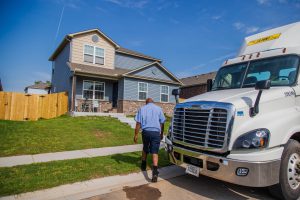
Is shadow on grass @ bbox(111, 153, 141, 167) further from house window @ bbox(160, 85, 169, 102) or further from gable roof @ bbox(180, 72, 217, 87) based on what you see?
gable roof @ bbox(180, 72, 217, 87)

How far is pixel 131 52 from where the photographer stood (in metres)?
24.5

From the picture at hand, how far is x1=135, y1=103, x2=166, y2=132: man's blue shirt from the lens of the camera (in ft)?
19.3

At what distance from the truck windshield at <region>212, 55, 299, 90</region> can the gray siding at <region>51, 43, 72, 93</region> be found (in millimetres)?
15924

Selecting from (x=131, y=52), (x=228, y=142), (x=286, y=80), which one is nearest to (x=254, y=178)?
(x=228, y=142)

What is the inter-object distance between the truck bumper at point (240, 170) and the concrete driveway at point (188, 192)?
65 cm

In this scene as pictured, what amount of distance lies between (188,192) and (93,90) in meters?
16.7

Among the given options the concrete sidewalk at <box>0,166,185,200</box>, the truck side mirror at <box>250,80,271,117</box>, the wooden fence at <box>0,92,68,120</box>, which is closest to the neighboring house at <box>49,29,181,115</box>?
the wooden fence at <box>0,92,68,120</box>

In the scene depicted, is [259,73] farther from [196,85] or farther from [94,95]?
[196,85]

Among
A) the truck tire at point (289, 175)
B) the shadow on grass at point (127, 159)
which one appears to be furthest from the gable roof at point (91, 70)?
the truck tire at point (289, 175)

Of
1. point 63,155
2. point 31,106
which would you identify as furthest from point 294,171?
point 31,106

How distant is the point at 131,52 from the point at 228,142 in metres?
21.3

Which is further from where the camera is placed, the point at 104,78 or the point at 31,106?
the point at 104,78

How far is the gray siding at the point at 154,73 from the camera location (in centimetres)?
2151

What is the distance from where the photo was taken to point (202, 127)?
15.2 feet
